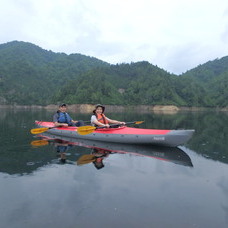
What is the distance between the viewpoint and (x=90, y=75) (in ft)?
539

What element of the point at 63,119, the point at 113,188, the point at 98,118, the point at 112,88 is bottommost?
the point at 113,188

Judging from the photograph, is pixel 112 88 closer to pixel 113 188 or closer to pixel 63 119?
pixel 63 119

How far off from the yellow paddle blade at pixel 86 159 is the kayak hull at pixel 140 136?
8.99 feet

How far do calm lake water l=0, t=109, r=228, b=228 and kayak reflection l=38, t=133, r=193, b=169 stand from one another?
47 millimetres

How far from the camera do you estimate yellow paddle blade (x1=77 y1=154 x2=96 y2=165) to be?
941cm

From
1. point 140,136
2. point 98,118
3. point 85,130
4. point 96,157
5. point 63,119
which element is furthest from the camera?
→ point 63,119

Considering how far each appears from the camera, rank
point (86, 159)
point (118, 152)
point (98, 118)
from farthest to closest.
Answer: point (98, 118), point (118, 152), point (86, 159)

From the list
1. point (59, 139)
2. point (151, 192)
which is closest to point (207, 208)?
point (151, 192)

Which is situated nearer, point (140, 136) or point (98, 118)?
point (140, 136)

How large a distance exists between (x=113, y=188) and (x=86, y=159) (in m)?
3.47

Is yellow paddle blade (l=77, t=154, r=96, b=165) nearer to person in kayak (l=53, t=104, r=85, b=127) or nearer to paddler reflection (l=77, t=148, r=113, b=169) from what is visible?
paddler reflection (l=77, t=148, r=113, b=169)

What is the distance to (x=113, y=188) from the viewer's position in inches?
264

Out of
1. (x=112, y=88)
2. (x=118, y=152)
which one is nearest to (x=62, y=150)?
(x=118, y=152)

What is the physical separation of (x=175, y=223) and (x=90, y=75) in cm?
16396
